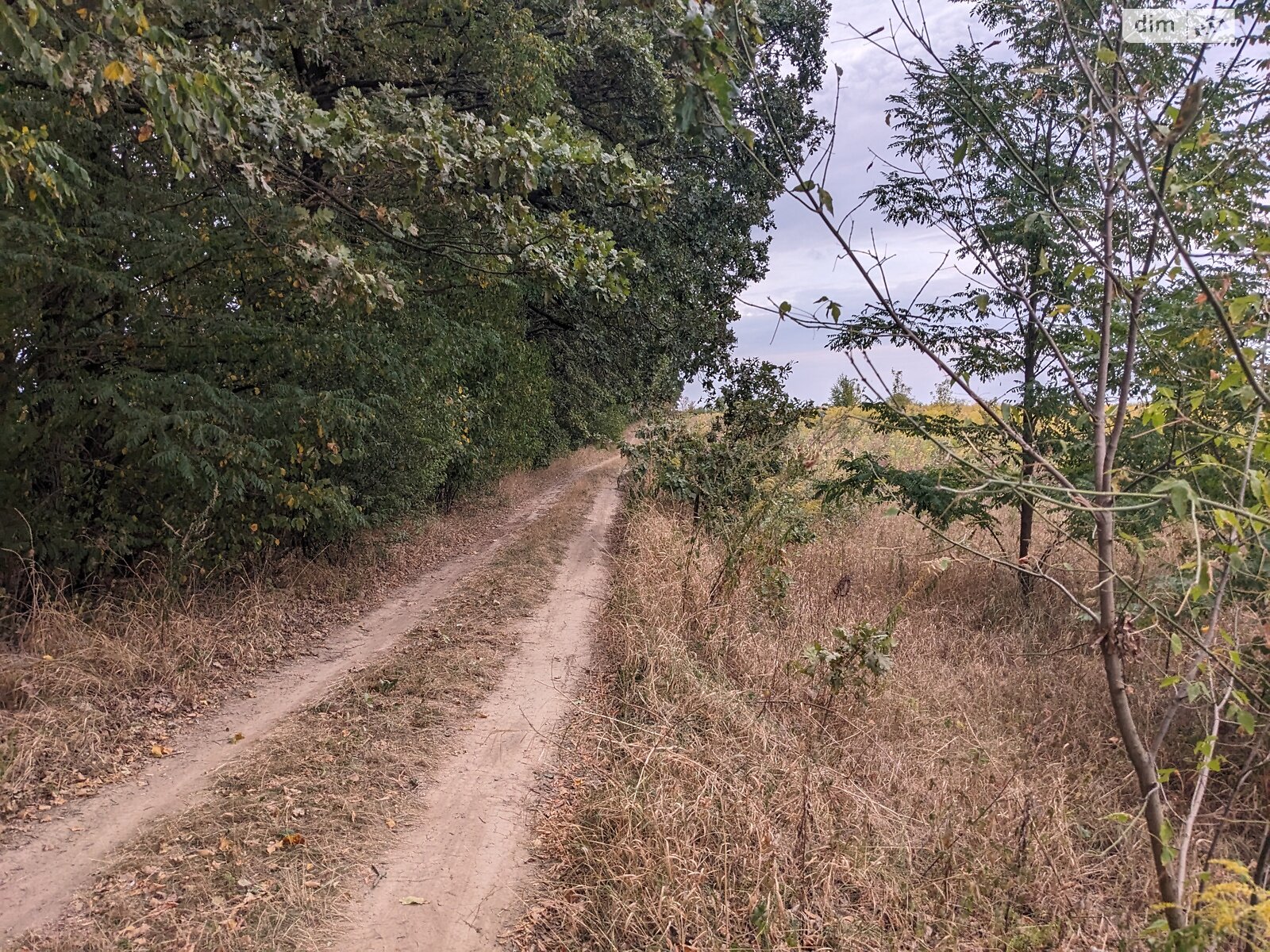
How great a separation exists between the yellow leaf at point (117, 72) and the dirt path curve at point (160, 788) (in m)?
3.74

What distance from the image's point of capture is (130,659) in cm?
531

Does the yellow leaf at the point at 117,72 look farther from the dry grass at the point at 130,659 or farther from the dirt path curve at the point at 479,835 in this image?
the dirt path curve at the point at 479,835

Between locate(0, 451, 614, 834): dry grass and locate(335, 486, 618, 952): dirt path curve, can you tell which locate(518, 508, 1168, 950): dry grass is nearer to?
locate(335, 486, 618, 952): dirt path curve

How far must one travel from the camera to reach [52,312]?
17.8 feet

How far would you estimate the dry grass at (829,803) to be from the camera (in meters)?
3.14

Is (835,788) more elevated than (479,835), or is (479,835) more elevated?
(835,788)

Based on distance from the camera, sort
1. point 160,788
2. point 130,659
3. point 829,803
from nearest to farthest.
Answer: point 829,803, point 160,788, point 130,659

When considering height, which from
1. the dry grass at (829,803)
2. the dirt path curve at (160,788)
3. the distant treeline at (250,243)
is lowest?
the dirt path curve at (160,788)

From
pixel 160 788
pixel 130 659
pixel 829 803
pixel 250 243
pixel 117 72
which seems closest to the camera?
pixel 117 72

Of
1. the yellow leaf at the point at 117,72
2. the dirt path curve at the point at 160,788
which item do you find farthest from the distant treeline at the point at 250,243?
the dirt path curve at the point at 160,788

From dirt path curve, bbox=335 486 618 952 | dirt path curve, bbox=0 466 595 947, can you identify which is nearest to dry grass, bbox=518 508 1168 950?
dirt path curve, bbox=335 486 618 952

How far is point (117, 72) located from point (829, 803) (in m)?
5.01

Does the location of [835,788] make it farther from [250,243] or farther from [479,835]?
[250,243]

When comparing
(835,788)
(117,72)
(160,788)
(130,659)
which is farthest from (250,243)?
(835,788)
